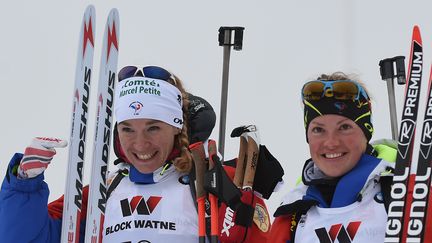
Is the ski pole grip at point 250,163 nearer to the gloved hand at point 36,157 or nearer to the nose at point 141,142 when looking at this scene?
the nose at point 141,142

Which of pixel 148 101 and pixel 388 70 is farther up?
pixel 388 70

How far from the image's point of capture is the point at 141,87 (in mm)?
3178

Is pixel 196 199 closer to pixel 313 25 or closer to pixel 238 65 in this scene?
pixel 238 65

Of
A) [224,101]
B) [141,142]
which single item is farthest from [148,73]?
[224,101]

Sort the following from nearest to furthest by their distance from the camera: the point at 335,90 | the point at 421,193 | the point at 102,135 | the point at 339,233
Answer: the point at 421,193
the point at 339,233
the point at 335,90
the point at 102,135

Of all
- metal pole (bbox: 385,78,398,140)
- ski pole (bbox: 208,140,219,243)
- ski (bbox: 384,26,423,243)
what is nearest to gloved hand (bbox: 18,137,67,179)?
ski pole (bbox: 208,140,219,243)

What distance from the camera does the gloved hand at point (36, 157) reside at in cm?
Answer: 305

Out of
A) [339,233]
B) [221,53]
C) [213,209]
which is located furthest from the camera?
[221,53]

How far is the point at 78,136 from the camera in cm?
338

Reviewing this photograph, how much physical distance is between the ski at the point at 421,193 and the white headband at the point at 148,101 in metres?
0.93

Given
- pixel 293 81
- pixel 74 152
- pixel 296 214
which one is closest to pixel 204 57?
pixel 293 81

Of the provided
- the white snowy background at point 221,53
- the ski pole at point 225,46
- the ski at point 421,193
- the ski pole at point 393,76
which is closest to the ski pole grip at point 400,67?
the ski pole at point 393,76

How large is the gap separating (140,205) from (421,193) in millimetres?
999

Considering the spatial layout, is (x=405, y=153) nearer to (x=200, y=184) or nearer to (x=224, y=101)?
(x=200, y=184)
